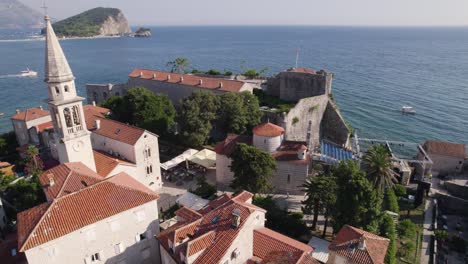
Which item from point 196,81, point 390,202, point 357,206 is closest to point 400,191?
point 390,202

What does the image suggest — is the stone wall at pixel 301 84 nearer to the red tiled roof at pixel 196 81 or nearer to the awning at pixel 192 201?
the red tiled roof at pixel 196 81

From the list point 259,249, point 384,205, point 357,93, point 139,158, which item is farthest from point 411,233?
point 357,93

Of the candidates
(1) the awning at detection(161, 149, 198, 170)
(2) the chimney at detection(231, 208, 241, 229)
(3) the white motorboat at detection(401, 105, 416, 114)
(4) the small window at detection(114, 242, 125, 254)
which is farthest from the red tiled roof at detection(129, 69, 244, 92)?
(3) the white motorboat at detection(401, 105, 416, 114)

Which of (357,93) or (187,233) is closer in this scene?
(187,233)

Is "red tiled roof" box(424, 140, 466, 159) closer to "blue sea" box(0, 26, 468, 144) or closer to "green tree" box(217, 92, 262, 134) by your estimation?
"blue sea" box(0, 26, 468, 144)

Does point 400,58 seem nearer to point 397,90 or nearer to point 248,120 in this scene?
point 397,90
